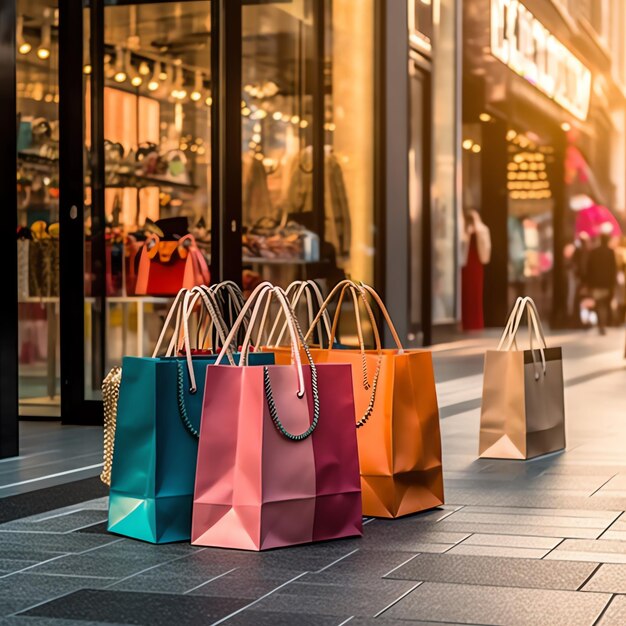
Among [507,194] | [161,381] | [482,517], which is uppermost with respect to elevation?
[507,194]

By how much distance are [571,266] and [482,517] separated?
2053 centimetres

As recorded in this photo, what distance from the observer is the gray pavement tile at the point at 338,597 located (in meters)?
3.40

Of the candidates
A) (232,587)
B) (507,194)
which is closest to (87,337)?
(232,587)

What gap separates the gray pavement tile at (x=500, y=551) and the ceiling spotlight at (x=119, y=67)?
5525 mm

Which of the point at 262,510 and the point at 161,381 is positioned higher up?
the point at 161,381

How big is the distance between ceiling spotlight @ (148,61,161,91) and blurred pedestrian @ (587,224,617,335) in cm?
1474

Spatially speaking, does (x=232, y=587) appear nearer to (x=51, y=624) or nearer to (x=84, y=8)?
(x=51, y=624)

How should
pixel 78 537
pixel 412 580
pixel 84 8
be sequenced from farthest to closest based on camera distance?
pixel 84 8 < pixel 78 537 < pixel 412 580

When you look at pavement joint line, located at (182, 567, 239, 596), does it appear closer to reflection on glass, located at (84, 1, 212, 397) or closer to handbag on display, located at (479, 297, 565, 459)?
handbag on display, located at (479, 297, 565, 459)

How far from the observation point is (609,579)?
3744 millimetres

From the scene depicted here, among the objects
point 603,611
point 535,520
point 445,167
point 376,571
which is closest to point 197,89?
point 535,520

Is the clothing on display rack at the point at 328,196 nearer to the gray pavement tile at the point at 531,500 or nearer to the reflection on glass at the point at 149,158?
the reflection on glass at the point at 149,158

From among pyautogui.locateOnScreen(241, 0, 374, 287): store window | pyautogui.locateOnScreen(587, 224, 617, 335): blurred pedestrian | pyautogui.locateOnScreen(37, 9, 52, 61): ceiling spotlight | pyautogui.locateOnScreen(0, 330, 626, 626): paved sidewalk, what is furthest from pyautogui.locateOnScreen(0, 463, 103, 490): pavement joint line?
pyautogui.locateOnScreen(587, 224, 617, 335): blurred pedestrian

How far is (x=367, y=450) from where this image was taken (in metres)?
4.73
